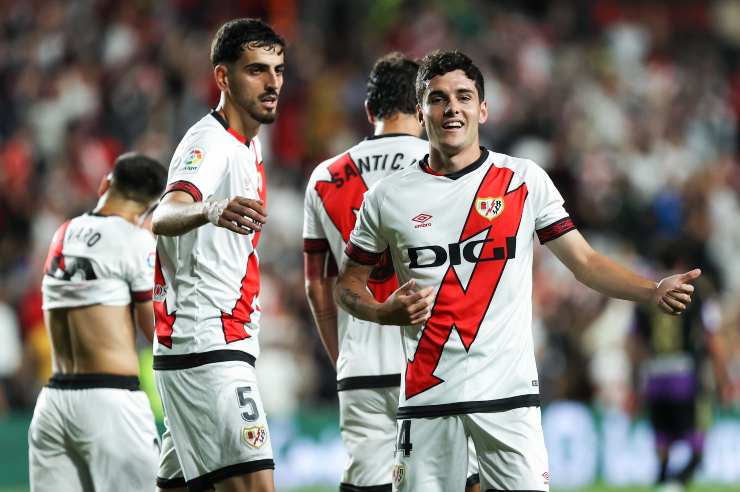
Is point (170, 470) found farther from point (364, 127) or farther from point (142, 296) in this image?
point (364, 127)

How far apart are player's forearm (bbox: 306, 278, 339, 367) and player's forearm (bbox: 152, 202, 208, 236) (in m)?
1.56

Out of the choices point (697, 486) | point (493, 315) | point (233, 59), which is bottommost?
point (697, 486)

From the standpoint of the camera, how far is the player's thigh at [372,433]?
6.97 meters

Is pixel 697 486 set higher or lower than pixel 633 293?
lower

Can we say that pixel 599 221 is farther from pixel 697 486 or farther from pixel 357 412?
pixel 357 412

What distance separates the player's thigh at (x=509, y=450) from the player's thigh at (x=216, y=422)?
1.07 meters

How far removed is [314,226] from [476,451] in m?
2.01

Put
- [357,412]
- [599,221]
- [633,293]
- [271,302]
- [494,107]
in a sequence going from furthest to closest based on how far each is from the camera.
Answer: [494,107]
[599,221]
[271,302]
[357,412]
[633,293]

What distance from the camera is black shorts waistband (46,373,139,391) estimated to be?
7098 mm

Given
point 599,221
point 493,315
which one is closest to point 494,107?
point 599,221

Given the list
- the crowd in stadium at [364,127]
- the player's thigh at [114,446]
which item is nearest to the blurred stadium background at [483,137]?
the crowd in stadium at [364,127]

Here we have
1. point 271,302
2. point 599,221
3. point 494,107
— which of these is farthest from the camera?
point 494,107

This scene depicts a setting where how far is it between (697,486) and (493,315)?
8437 millimetres

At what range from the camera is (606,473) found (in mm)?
13570
